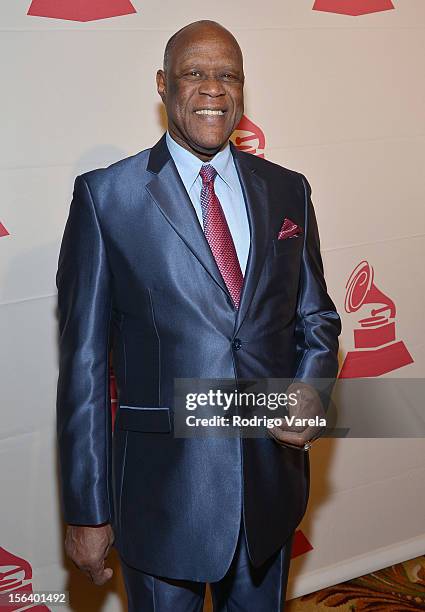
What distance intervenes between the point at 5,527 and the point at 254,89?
1.33 meters

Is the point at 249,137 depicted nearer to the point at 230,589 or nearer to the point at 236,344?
the point at 236,344

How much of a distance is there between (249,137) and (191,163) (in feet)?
2.58

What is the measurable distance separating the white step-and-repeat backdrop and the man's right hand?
0.63m

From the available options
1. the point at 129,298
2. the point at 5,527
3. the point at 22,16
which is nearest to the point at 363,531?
the point at 5,527

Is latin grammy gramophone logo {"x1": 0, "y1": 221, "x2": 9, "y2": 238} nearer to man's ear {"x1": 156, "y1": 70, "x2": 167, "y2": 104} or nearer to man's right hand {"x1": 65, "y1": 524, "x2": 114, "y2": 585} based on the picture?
man's ear {"x1": 156, "y1": 70, "x2": 167, "y2": 104}

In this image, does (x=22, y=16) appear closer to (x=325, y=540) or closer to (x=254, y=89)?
(x=254, y=89)

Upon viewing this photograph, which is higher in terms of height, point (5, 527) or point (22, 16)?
point (22, 16)

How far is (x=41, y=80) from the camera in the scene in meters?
2.04

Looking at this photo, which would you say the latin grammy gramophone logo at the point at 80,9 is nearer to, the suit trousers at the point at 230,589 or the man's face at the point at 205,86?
the man's face at the point at 205,86

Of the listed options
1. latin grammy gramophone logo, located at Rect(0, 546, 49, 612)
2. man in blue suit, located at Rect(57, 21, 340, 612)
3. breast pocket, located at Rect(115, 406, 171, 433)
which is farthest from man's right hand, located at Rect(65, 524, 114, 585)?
latin grammy gramophone logo, located at Rect(0, 546, 49, 612)

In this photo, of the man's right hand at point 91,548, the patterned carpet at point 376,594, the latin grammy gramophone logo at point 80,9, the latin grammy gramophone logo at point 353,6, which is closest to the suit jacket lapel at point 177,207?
the man's right hand at point 91,548

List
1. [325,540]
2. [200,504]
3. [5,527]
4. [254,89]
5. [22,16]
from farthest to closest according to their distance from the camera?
[325,540] < [254,89] < [5,527] < [22,16] < [200,504]

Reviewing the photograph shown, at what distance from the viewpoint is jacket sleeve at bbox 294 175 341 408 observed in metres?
1.67

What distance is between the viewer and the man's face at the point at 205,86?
5.10ft
